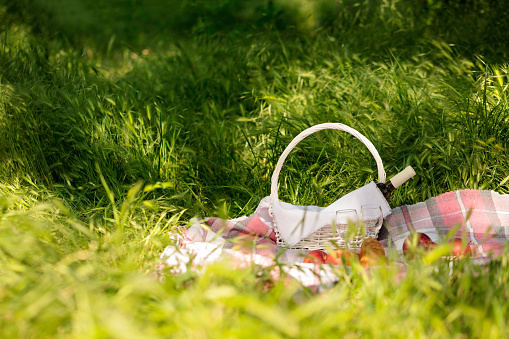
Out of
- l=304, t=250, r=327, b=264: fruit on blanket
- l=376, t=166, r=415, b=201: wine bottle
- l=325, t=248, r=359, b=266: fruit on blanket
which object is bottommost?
l=304, t=250, r=327, b=264: fruit on blanket

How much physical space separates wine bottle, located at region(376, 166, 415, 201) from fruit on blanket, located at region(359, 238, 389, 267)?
A: 28cm

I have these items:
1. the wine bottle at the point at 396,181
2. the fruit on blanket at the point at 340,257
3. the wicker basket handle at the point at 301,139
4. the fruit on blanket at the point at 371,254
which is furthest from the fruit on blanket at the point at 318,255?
the wine bottle at the point at 396,181

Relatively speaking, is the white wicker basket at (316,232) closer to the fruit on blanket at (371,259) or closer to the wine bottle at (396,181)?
the wine bottle at (396,181)

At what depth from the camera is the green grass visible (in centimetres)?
124

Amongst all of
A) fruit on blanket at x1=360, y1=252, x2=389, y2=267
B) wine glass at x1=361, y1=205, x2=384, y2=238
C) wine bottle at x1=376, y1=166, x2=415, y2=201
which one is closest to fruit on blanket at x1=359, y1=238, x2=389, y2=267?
fruit on blanket at x1=360, y1=252, x2=389, y2=267

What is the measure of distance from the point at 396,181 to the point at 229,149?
3.40ft

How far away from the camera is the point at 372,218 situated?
6.67 ft

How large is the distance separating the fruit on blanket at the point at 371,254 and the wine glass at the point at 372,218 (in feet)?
0.39

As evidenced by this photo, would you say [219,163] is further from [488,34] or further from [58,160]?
[488,34]

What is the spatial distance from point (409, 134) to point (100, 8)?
421 centimetres

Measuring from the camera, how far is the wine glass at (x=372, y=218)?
2.04m

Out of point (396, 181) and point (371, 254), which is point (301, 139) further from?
point (371, 254)

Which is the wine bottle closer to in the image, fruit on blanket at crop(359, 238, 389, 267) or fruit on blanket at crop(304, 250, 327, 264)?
fruit on blanket at crop(359, 238, 389, 267)

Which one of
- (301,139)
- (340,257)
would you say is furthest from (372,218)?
(301,139)
